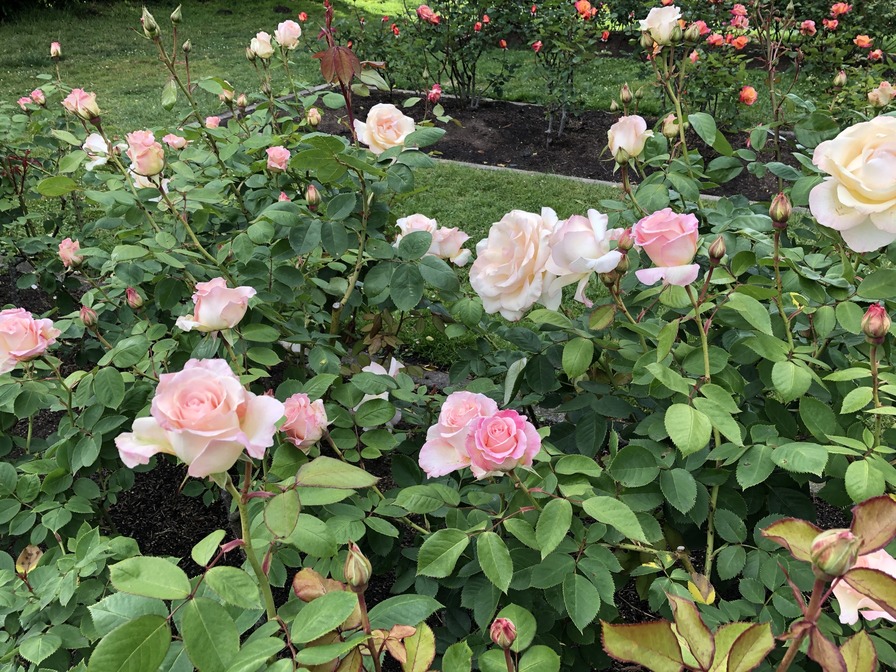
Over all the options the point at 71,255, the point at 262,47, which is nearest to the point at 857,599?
the point at 71,255

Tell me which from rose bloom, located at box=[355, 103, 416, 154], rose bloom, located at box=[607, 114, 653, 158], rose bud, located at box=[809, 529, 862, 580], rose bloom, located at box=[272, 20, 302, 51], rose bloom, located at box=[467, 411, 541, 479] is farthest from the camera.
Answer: rose bloom, located at box=[272, 20, 302, 51]

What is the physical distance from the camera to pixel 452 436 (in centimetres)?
86

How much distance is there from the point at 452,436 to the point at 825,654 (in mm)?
467

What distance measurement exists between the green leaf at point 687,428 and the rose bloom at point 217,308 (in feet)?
1.96

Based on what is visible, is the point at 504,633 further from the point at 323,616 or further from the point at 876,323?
the point at 876,323

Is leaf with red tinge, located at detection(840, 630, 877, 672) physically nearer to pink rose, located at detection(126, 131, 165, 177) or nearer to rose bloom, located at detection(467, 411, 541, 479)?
rose bloom, located at detection(467, 411, 541, 479)

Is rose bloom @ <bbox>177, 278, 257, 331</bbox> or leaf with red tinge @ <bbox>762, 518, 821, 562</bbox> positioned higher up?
leaf with red tinge @ <bbox>762, 518, 821, 562</bbox>

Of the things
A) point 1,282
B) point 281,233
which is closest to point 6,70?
point 1,282

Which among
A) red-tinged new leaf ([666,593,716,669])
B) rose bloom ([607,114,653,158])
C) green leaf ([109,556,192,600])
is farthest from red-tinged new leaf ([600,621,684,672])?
rose bloom ([607,114,653,158])

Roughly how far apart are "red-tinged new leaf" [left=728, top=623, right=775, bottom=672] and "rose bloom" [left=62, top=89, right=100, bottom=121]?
5.24 feet

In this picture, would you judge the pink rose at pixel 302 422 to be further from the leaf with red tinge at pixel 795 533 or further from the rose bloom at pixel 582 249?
the leaf with red tinge at pixel 795 533

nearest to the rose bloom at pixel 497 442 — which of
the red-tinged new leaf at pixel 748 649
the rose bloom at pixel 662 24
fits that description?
the red-tinged new leaf at pixel 748 649

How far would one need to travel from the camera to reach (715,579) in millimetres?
1457

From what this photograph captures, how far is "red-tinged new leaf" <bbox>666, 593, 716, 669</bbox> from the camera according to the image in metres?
0.56
